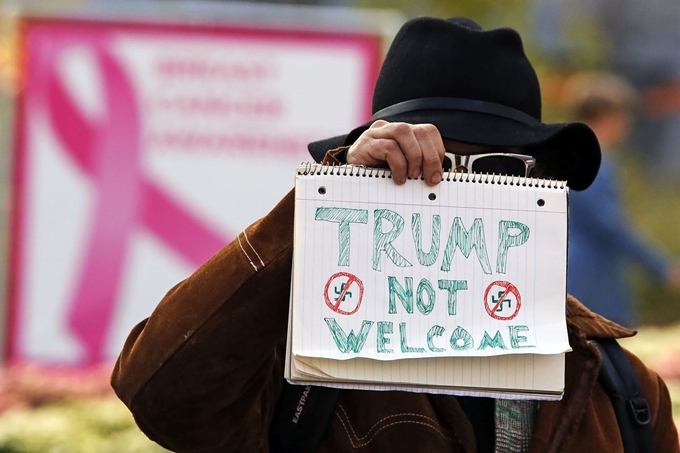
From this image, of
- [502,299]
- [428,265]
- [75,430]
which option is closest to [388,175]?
[428,265]

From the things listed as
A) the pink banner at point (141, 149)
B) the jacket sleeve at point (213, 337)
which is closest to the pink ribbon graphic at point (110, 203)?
the pink banner at point (141, 149)

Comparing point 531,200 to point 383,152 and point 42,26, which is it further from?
point 42,26

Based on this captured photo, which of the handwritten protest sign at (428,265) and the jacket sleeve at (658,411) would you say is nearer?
the handwritten protest sign at (428,265)

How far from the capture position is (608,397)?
6.59 feet

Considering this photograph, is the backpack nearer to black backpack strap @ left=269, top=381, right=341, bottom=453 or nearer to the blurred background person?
black backpack strap @ left=269, top=381, right=341, bottom=453

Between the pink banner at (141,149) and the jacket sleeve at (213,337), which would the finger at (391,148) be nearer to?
the jacket sleeve at (213,337)

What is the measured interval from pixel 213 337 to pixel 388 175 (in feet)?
1.20

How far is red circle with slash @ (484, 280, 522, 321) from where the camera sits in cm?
172

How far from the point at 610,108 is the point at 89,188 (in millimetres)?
2639

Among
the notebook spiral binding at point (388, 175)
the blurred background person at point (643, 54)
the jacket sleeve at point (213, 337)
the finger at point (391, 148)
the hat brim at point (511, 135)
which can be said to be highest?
the blurred background person at point (643, 54)

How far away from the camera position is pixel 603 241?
5125 mm

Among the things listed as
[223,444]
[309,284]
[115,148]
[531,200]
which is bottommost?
[223,444]

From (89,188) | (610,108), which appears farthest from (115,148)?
(610,108)

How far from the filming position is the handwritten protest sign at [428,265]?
5.54 ft
